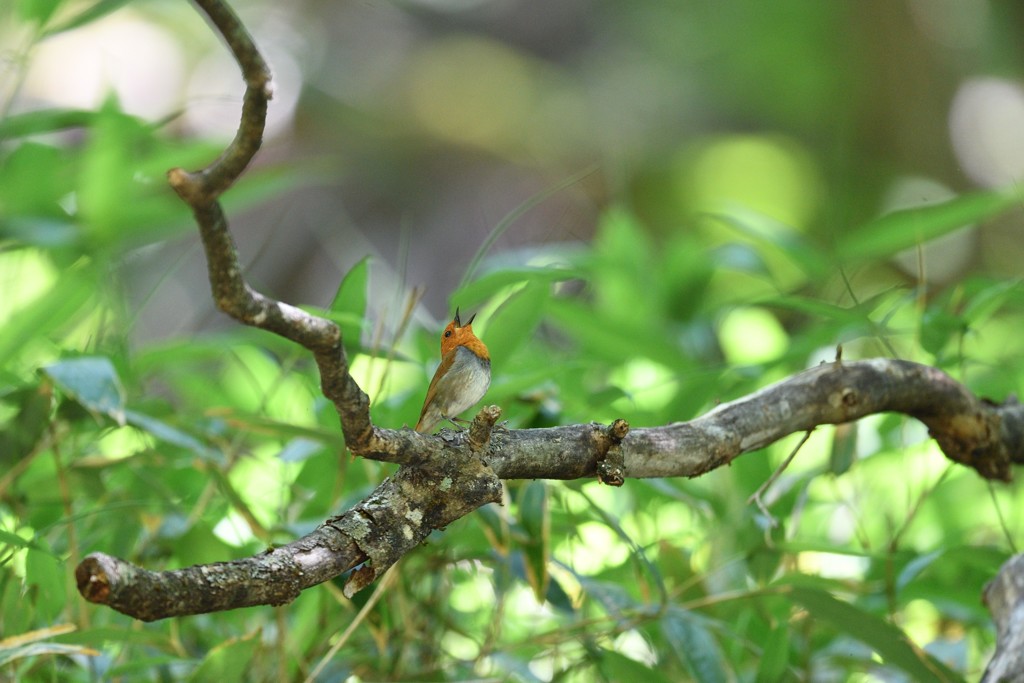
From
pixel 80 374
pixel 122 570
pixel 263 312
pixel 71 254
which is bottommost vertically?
pixel 122 570

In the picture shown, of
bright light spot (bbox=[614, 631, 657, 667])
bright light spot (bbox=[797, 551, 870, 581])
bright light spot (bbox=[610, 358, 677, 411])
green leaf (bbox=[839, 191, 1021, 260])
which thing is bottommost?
bright light spot (bbox=[614, 631, 657, 667])

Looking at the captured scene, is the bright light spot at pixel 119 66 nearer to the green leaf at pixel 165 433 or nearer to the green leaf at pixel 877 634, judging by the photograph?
the green leaf at pixel 165 433

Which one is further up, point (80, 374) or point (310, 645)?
point (80, 374)

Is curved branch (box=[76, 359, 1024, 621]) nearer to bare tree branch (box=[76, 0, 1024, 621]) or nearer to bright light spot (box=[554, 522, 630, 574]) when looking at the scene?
bare tree branch (box=[76, 0, 1024, 621])

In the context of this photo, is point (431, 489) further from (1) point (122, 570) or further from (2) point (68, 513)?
(2) point (68, 513)

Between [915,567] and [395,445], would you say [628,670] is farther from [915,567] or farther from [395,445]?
[395,445]

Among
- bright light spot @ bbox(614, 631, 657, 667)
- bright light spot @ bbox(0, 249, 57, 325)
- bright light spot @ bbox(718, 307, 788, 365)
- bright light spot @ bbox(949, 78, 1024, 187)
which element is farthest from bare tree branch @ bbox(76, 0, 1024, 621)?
bright light spot @ bbox(949, 78, 1024, 187)

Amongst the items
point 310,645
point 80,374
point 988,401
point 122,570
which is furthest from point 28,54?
point 988,401
